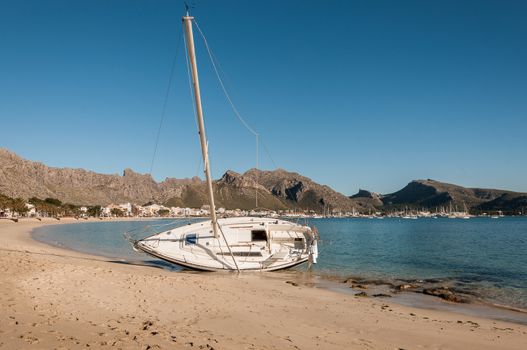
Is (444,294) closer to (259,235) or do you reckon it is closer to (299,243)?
(299,243)

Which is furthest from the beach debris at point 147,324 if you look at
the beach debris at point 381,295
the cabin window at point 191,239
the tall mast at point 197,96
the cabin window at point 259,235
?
the cabin window at point 259,235

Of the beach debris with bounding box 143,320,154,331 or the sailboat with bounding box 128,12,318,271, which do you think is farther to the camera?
the sailboat with bounding box 128,12,318,271

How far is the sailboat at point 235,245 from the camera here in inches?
987

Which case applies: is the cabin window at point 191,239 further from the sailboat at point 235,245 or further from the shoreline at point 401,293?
the shoreline at point 401,293

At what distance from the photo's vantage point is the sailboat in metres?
25.1

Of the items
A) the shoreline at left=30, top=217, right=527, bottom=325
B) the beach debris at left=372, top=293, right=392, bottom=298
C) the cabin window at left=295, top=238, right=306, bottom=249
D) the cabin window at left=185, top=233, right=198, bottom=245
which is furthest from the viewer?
the cabin window at left=295, top=238, right=306, bottom=249

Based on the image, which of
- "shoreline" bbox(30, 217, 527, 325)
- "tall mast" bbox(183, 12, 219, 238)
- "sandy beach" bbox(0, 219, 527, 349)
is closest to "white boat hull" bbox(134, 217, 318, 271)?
"shoreline" bbox(30, 217, 527, 325)

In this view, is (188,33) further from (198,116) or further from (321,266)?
(321,266)

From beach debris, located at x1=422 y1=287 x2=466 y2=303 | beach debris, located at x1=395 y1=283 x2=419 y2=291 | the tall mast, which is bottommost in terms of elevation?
beach debris, located at x1=395 y1=283 x2=419 y2=291

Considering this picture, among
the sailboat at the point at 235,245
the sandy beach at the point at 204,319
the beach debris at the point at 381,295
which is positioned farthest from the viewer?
the sailboat at the point at 235,245

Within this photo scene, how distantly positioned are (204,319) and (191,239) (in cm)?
1466

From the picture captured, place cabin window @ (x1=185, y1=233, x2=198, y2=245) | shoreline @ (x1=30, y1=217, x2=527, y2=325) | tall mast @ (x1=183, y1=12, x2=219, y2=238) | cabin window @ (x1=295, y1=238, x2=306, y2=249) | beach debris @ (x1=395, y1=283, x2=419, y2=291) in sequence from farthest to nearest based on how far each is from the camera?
cabin window @ (x1=295, y1=238, x2=306, y2=249) < cabin window @ (x1=185, y1=233, x2=198, y2=245) < beach debris @ (x1=395, y1=283, x2=419, y2=291) < tall mast @ (x1=183, y1=12, x2=219, y2=238) < shoreline @ (x1=30, y1=217, x2=527, y2=325)

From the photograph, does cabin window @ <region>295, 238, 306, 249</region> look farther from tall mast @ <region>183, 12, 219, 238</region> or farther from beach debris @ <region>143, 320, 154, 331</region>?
beach debris @ <region>143, 320, 154, 331</region>

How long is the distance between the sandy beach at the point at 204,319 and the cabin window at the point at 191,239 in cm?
702
